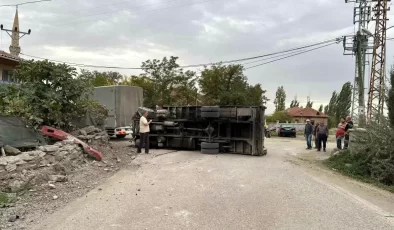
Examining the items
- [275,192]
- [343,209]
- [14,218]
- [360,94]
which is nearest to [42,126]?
[14,218]

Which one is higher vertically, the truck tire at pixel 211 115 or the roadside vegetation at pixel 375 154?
the truck tire at pixel 211 115

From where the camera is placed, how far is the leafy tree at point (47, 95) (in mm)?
11289

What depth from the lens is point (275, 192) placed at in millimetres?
8523

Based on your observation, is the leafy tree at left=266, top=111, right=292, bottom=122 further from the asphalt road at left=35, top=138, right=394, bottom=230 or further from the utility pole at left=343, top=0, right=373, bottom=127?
the asphalt road at left=35, top=138, right=394, bottom=230

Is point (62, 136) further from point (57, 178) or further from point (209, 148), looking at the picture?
point (209, 148)

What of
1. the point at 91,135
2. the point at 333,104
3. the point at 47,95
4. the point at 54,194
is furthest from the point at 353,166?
the point at 333,104

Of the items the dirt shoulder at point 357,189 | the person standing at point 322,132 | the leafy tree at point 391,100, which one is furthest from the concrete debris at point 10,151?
the person standing at point 322,132

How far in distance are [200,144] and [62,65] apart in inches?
257

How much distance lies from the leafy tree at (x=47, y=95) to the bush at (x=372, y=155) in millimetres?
9819

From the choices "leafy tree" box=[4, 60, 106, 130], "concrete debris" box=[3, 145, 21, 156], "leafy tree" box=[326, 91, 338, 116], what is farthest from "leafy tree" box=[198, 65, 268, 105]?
"leafy tree" box=[326, 91, 338, 116]

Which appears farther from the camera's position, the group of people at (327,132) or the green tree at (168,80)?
the green tree at (168,80)

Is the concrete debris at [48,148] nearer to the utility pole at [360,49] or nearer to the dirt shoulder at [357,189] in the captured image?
the dirt shoulder at [357,189]

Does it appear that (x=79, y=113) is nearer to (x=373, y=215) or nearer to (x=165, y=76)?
(x=373, y=215)

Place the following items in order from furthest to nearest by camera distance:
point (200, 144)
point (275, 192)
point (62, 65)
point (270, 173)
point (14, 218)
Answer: point (200, 144), point (62, 65), point (270, 173), point (275, 192), point (14, 218)
